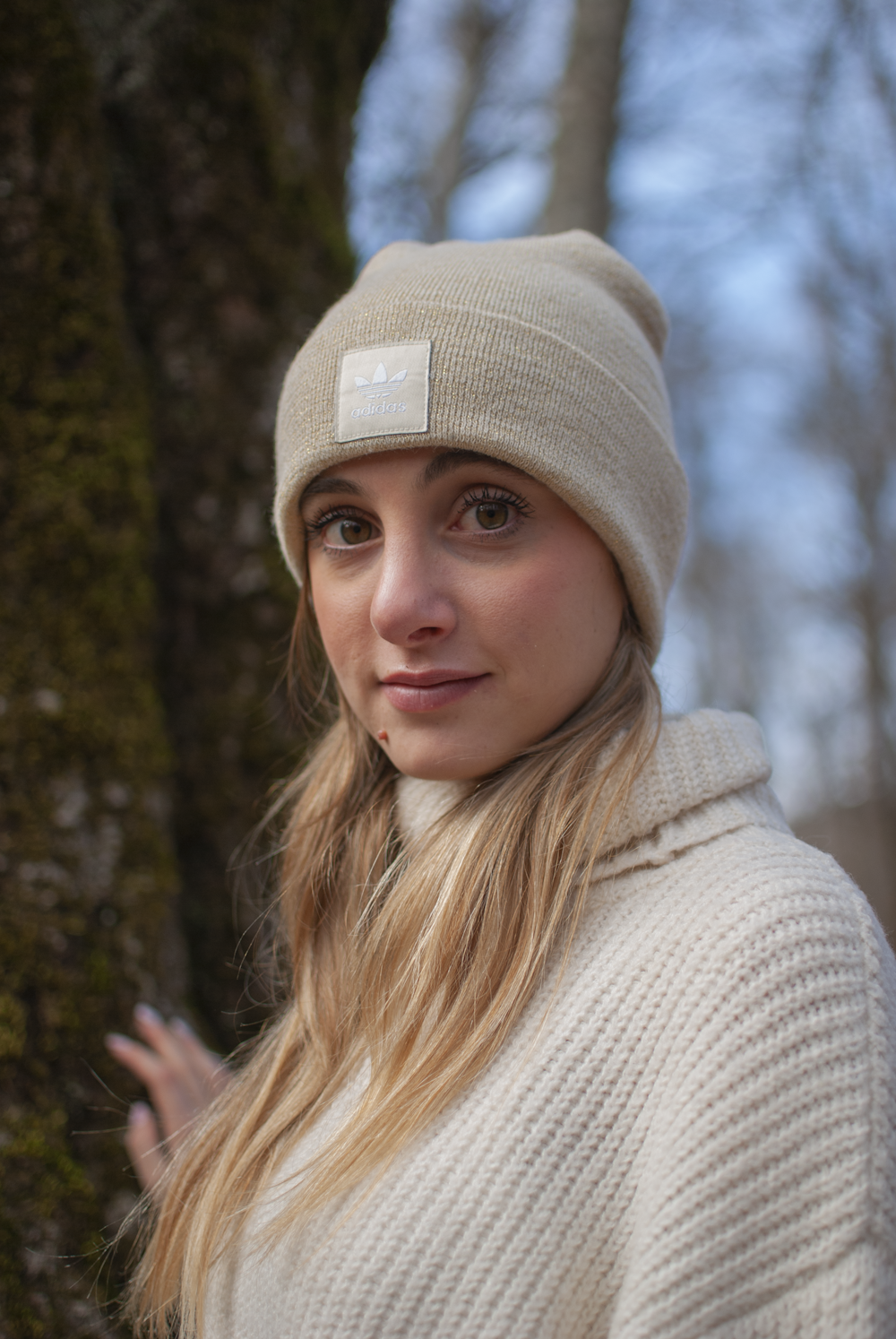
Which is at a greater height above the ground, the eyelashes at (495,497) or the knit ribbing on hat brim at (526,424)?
the knit ribbing on hat brim at (526,424)

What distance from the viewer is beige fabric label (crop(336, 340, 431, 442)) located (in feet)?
4.31

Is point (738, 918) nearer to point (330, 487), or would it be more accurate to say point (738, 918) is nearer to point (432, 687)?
point (432, 687)

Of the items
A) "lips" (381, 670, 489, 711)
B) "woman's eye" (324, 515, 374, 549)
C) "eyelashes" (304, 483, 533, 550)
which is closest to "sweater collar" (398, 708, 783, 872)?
"lips" (381, 670, 489, 711)

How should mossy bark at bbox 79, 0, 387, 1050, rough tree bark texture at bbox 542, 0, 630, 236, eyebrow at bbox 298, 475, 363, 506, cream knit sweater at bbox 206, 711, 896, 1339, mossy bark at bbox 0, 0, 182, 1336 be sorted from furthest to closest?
rough tree bark texture at bbox 542, 0, 630, 236, mossy bark at bbox 79, 0, 387, 1050, mossy bark at bbox 0, 0, 182, 1336, eyebrow at bbox 298, 475, 363, 506, cream knit sweater at bbox 206, 711, 896, 1339

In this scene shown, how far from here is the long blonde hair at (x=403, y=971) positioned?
129 centimetres

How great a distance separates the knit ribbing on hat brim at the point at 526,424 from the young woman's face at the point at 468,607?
0.04 metres

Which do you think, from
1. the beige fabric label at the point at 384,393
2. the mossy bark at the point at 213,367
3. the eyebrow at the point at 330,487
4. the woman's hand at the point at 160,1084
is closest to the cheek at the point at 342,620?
the eyebrow at the point at 330,487

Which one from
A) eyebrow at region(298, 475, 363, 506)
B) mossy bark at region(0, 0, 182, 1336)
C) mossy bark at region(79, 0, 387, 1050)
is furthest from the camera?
mossy bark at region(79, 0, 387, 1050)

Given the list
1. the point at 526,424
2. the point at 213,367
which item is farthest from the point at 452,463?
the point at 213,367

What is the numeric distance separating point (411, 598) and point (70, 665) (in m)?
1.00

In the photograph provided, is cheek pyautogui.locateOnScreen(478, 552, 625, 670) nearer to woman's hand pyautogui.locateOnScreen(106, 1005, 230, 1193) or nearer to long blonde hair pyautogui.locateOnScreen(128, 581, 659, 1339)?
long blonde hair pyautogui.locateOnScreen(128, 581, 659, 1339)

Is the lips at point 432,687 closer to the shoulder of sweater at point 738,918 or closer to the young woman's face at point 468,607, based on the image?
the young woman's face at point 468,607

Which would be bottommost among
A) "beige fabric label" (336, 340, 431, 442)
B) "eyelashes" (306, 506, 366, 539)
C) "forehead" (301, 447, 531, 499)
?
"eyelashes" (306, 506, 366, 539)

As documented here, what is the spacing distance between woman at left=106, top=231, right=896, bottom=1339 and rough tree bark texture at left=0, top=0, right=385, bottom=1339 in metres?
0.31
